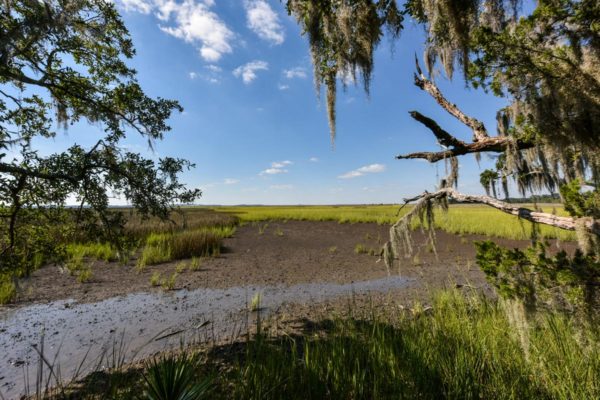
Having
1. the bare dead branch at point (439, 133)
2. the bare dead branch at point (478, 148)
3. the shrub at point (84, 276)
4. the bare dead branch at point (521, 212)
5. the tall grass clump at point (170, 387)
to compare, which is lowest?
the shrub at point (84, 276)

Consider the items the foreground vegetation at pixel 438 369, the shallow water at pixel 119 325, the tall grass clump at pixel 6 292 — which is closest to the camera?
the foreground vegetation at pixel 438 369

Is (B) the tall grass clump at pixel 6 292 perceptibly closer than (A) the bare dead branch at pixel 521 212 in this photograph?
No

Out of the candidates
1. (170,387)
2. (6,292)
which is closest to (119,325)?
(6,292)

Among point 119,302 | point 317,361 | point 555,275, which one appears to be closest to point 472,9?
point 555,275

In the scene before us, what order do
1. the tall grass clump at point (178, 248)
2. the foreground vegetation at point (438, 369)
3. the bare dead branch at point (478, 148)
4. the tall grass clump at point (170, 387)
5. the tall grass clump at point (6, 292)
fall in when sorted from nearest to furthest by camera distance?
the tall grass clump at point (170, 387)
the foreground vegetation at point (438, 369)
the bare dead branch at point (478, 148)
the tall grass clump at point (6, 292)
the tall grass clump at point (178, 248)

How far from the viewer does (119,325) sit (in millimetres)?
4758

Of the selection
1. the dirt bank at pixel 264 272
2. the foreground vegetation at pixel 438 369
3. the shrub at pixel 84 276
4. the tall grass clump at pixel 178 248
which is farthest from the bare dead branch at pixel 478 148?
the tall grass clump at pixel 178 248

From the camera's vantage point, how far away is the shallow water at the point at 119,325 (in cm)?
348

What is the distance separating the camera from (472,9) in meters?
2.36

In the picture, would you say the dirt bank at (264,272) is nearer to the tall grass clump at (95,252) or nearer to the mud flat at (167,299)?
the mud flat at (167,299)

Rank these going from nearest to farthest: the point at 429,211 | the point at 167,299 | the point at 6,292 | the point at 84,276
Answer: the point at 429,211, the point at 6,292, the point at 167,299, the point at 84,276

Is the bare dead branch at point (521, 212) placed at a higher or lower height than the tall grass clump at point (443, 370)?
higher

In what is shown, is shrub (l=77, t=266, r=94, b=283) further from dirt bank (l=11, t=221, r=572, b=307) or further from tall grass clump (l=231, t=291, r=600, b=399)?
tall grass clump (l=231, t=291, r=600, b=399)

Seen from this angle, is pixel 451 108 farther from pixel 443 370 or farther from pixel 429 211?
pixel 443 370
